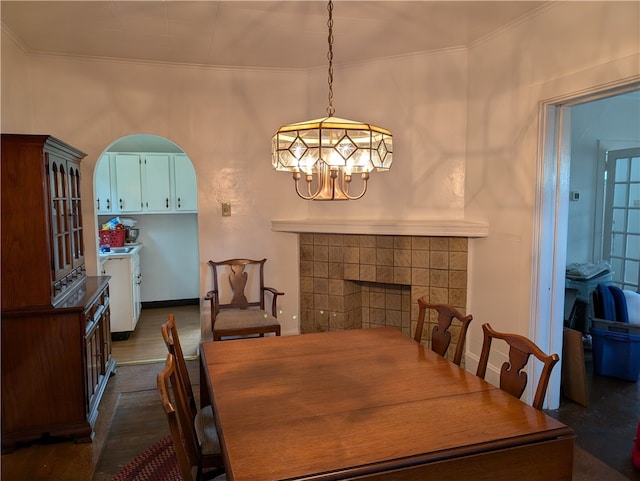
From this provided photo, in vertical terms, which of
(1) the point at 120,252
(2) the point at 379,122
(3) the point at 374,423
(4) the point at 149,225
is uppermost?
(2) the point at 379,122

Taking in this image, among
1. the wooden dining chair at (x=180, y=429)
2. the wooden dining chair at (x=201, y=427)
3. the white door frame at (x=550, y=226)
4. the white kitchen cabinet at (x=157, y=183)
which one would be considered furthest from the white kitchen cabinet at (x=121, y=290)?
the white door frame at (x=550, y=226)

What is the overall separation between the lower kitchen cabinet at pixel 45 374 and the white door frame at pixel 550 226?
9.15 ft

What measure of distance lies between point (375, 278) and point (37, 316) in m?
2.48

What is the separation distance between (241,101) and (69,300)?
2216mm

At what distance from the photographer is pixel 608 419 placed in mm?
3023

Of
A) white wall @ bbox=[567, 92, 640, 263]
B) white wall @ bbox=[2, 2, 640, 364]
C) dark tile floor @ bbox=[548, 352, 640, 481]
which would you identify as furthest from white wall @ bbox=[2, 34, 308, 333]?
white wall @ bbox=[567, 92, 640, 263]

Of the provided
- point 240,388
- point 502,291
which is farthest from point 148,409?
point 502,291

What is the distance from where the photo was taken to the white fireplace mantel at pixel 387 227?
11.4 feet

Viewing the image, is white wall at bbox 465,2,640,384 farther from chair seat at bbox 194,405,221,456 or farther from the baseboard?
the baseboard

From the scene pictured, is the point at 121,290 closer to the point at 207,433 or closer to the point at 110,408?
the point at 110,408

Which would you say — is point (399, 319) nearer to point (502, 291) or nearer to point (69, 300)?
point (502, 291)

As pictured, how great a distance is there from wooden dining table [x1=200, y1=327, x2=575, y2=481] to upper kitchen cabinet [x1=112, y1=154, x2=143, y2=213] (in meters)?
3.80

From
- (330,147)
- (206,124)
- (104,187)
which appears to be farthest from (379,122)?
(104,187)

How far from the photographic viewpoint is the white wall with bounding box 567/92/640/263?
4.51 metres
